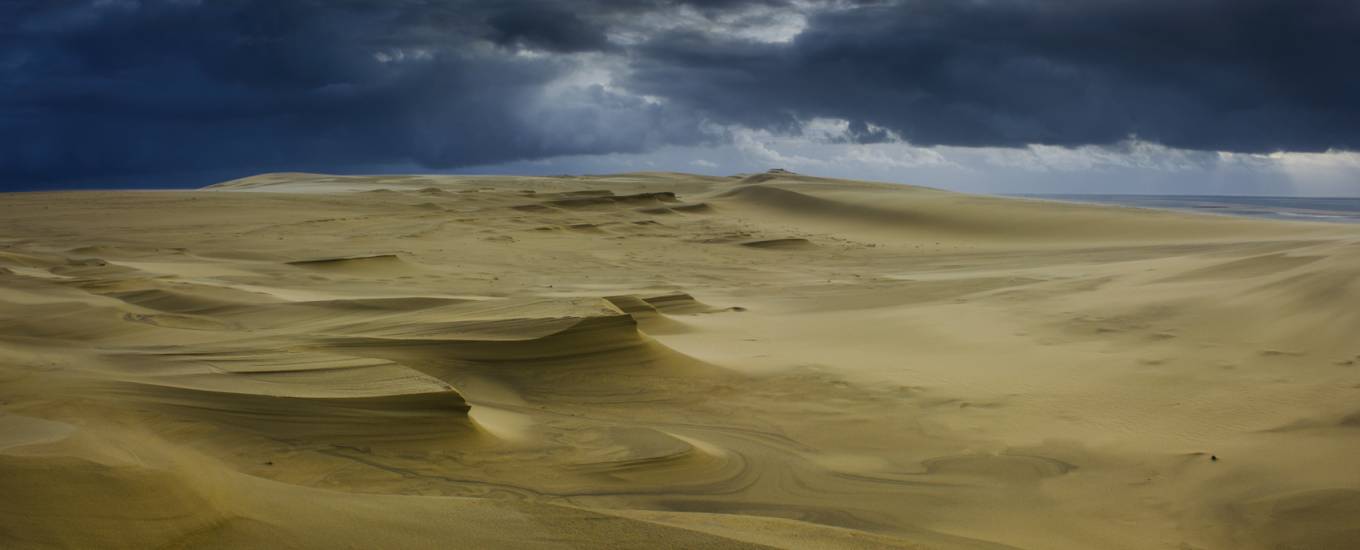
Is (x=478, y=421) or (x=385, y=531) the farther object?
(x=478, y=421)

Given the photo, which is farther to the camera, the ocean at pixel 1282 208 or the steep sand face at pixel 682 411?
the ocean at pixel 1282 208

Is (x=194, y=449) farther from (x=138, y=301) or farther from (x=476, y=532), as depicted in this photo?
(x=138, y=301)

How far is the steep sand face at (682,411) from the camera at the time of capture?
2123 mm

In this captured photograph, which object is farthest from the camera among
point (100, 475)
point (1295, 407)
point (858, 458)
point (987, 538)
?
point (1295, 407)

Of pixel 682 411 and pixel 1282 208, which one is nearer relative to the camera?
pixel 682 411

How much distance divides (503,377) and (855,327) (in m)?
2.68

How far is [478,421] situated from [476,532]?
1102mm

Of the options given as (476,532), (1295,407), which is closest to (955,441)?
(1295,407)

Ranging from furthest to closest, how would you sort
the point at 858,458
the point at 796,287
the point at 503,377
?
the point at 796,287 < the point at 503,377 < the point at 858,458

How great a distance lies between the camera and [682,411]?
3680 millimetres

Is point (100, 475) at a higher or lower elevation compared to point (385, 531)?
higher

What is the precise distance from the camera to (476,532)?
2.04m

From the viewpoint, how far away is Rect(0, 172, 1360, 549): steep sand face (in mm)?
2123

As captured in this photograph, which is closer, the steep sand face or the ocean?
the steep sand face
